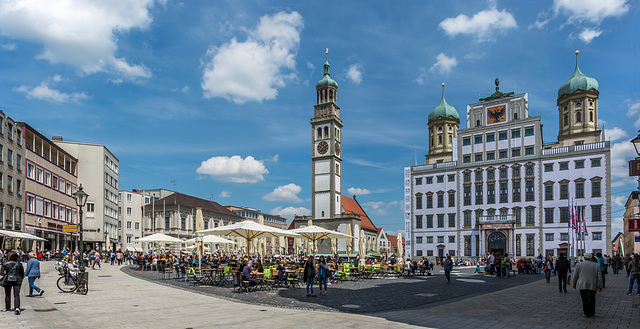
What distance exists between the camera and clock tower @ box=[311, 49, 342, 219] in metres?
79.4

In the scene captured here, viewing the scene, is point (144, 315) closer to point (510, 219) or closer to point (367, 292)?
point (367, 292)

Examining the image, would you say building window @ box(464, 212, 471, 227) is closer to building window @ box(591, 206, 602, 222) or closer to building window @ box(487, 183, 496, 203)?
building window @ box(487, 183, 496, 203)

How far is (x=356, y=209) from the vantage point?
10769 cm

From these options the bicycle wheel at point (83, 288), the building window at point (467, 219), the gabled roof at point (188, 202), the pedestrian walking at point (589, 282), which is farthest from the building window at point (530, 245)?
the bicycle wheel at point (83, 288)

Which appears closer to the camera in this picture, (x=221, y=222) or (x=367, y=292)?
(x=367, y=292)

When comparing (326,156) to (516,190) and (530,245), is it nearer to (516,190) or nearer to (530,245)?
(516,190)

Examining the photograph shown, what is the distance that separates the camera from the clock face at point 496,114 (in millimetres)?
67938

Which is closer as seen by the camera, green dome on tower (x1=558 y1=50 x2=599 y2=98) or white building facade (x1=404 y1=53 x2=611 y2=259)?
white building facade (x1=404 y1=53 x2=611 y2=259)

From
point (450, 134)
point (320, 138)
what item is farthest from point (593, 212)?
point (320, 138)

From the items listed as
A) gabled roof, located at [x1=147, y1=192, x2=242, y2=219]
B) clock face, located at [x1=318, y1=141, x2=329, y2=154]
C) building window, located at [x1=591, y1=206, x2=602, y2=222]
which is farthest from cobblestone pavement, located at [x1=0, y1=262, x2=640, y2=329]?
gabled roof, located at [x1=147, y1=192, x2=242, y2=219]

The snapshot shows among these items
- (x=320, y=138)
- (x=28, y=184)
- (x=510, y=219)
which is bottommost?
(x=510, y=219)

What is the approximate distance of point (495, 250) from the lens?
6550cm

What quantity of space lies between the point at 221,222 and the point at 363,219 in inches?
1286

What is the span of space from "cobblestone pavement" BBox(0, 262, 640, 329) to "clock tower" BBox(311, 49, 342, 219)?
61.7 meters
